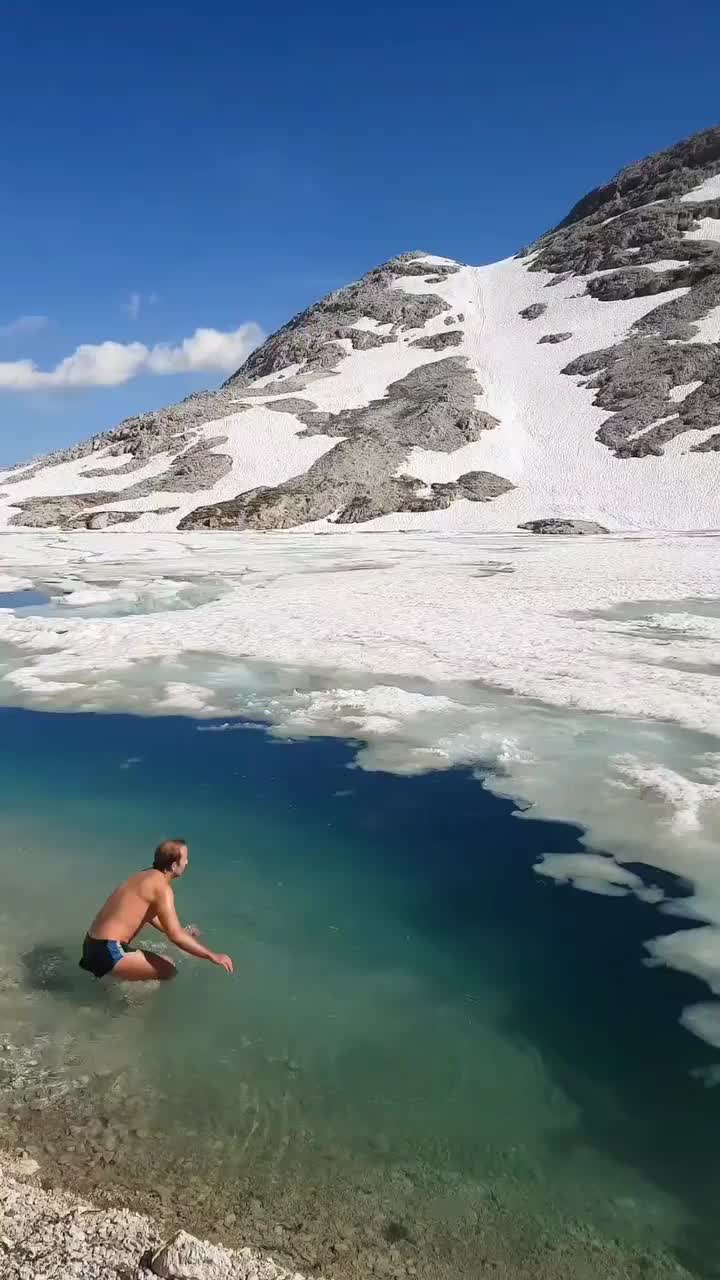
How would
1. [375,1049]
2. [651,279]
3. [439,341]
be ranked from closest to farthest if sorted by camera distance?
[375,1049] < [651,279] < [439,341]

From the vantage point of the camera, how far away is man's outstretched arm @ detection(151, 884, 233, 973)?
500 centimetres

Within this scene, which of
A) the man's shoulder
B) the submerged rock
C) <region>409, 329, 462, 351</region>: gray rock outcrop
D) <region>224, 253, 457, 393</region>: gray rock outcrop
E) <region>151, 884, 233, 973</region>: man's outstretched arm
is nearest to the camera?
the submerged rock

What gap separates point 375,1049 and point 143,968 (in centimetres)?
150

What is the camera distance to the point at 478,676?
1248 centimetres

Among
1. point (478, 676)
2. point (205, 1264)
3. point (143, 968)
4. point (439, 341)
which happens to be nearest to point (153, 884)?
point (143, 968)

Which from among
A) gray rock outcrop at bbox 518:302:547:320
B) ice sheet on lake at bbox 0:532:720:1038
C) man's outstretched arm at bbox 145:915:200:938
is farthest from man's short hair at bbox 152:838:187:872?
gray rock outcrop at bbox 518:302:547:320

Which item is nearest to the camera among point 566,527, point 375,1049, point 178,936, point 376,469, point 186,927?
point 375,1049

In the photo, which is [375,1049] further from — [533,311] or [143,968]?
[533,311]

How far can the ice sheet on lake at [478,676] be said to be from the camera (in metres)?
7.50

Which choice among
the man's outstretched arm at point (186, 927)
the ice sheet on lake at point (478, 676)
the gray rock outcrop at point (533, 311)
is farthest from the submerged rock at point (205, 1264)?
the gray rock outcrop at point (533, 311)

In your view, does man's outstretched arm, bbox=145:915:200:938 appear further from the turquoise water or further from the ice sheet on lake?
the ice sheet on lake

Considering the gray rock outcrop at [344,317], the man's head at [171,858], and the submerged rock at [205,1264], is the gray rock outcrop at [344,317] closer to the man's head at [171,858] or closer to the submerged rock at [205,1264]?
the man's head at [171,858]

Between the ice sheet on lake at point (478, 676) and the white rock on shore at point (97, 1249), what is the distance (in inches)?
116

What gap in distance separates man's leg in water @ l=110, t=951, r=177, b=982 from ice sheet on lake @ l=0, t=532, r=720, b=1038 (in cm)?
310
